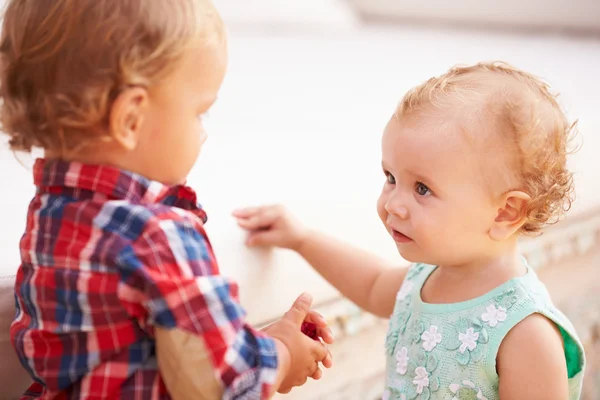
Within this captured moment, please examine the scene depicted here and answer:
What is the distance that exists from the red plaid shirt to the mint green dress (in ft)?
0.79

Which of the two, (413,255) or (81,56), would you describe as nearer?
(81,56)

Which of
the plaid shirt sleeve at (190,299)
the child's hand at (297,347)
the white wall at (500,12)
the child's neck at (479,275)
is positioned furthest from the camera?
the white wall at (500,12)

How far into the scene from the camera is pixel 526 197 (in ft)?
2.49

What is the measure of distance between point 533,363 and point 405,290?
20 cm

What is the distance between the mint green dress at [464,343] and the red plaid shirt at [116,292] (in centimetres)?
24

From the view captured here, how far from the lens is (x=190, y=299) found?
0.61 meters

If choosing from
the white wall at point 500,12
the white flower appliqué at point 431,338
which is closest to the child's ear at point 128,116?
the white flower appliqué at point 431,338

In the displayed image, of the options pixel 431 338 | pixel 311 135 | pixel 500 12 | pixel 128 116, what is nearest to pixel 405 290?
pixel 431 338

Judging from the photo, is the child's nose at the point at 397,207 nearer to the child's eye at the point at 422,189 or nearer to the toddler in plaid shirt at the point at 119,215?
the child's eye at the point at 422,189

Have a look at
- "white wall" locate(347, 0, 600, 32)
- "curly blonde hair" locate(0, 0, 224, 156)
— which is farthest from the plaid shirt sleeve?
"white wall" locate(347, 0, 600, 32)

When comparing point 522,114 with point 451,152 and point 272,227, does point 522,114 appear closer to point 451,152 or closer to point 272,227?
point 451,152

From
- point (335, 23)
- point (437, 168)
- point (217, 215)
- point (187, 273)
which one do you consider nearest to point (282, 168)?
point (217, 215)

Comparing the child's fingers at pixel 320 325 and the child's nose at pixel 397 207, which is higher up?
the child's nose at pixel 397 207

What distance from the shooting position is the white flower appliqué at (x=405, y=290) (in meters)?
0.90
